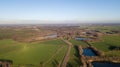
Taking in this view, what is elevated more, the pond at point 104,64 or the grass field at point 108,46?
the grass field at point 108,46

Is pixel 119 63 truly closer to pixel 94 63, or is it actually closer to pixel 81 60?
pixel 94 63

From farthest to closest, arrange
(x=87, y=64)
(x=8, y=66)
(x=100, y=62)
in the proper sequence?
(x=100, y=62), (x=87, y=64), (x=8, y=66)

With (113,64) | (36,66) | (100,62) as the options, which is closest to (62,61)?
(36,66)

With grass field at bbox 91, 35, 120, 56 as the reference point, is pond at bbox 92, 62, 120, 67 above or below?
below

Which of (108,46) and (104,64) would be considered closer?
(104,64)

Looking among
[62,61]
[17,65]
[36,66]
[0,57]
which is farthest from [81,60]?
[0,57]

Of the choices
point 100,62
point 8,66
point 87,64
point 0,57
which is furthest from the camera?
point 0,57

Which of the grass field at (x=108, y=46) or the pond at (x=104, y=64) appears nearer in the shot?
the pond at (x=104, y=64)

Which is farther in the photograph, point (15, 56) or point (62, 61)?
point (15, 56)

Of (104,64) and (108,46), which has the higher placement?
(108,46)

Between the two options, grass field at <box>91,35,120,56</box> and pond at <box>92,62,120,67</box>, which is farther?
grass field at <box>91,35,120,56</box>
